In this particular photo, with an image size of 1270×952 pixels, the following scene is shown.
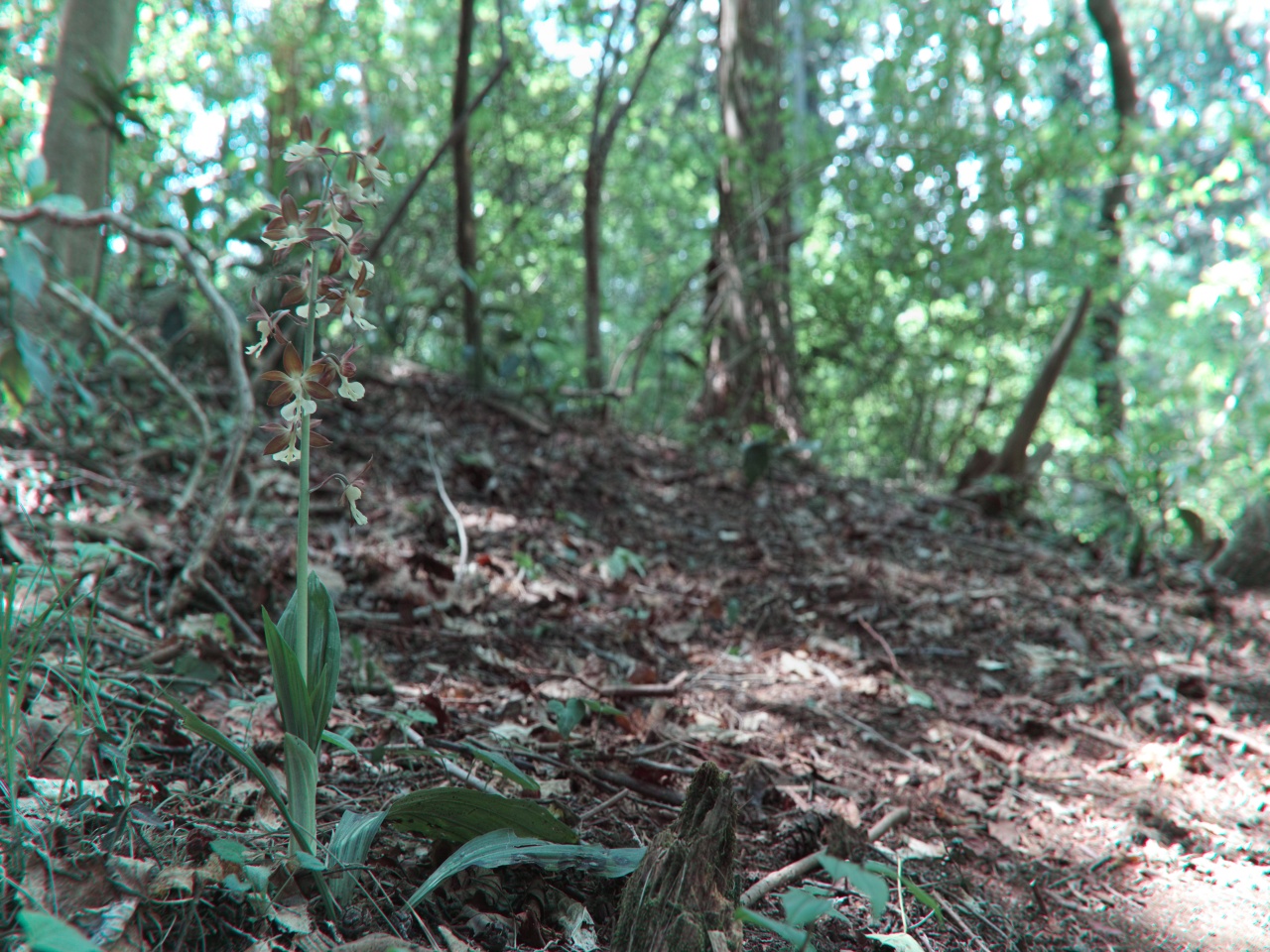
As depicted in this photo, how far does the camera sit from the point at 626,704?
7.57ft

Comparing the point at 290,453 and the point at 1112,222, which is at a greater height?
the point at 1112,222

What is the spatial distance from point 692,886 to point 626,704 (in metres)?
1.19

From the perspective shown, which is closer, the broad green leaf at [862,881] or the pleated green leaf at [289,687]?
the broad green leaf at [862,881]

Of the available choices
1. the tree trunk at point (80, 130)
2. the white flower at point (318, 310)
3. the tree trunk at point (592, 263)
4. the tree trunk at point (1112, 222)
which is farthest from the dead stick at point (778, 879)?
the tree trunk at point (1112, 222)

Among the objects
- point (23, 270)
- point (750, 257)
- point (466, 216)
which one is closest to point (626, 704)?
point (23, 270)

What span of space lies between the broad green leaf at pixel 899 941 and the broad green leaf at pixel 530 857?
0.46 m

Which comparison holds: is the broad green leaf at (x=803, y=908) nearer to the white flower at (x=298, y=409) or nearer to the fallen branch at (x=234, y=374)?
the white flower at (x=298, y=409)

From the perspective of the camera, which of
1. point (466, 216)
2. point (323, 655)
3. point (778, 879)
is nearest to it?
point (323, 655)

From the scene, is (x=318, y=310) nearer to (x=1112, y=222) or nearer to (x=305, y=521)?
(x=305, y=521)

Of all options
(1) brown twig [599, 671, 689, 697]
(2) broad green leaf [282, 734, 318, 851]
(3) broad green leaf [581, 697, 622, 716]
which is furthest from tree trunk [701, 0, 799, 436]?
(2) broad green leaf [282, 734, 318, 851]

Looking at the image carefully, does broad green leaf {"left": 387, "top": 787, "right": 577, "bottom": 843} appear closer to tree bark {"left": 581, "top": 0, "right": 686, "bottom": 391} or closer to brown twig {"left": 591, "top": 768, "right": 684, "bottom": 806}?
brown twig {"left": 591, "top": 768, "right": 684, "bottom": 806}

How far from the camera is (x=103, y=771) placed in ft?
4.58

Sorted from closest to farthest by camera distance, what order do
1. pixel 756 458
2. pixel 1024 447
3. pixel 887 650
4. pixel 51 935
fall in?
pixel 51 935 < pixel 887 650 < pixel 756 458 < pixel 1024 447

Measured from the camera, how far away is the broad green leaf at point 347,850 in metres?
1.12
